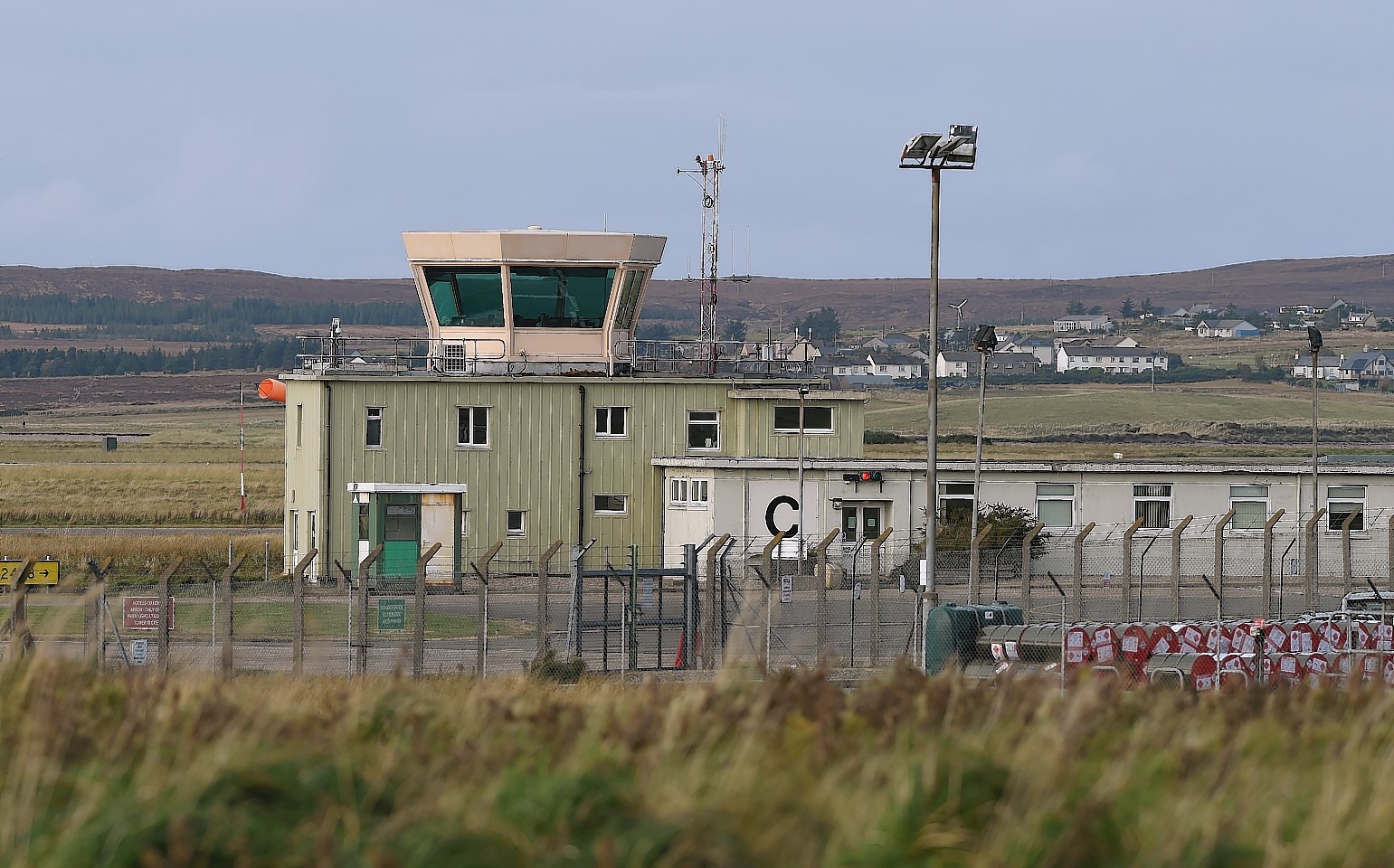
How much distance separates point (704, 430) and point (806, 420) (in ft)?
7.78

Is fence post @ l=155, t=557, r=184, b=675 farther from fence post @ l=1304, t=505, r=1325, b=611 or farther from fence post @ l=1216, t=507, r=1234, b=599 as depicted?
fence post @ l=1304, t=505, r=1325, b=611

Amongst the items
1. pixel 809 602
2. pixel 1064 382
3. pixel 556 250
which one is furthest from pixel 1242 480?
pixel 1064 382

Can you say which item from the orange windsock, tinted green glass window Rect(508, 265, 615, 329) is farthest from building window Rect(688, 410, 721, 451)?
the orange windsock

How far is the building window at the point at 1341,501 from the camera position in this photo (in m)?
39.6

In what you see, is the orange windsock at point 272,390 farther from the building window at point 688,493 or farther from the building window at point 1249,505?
the building window at point 1249,505

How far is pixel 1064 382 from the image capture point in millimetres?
199250

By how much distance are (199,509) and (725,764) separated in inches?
2278

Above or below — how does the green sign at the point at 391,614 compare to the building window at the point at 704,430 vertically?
below

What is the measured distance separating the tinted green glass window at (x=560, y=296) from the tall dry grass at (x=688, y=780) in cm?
3234

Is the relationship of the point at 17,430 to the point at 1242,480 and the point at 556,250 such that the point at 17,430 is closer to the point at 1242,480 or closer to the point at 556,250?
the point at 556,250

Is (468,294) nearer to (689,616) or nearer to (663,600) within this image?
(663,600)

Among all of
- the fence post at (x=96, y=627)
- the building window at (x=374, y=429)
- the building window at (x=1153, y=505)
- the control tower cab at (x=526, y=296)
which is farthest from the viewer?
the control tower cab at (x=526, y=296)

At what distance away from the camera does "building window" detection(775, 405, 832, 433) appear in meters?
41.6

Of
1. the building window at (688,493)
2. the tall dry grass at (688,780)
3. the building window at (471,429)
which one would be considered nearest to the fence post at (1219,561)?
the building window at (688,493)
